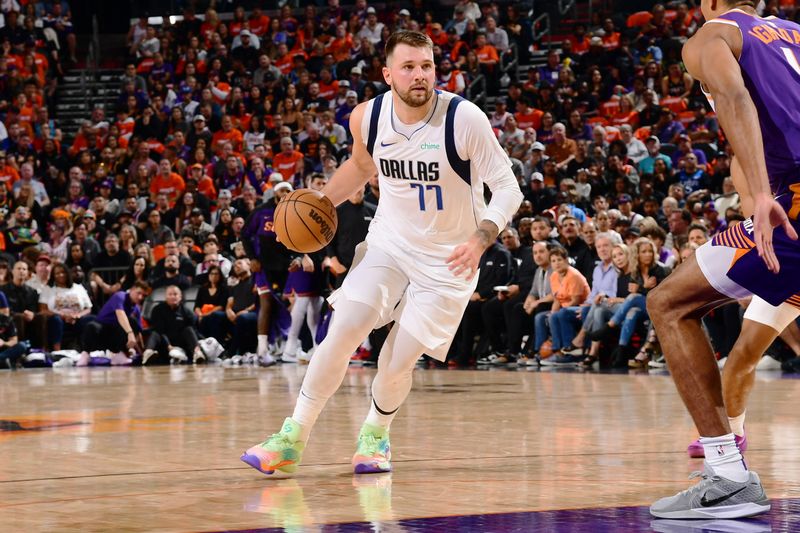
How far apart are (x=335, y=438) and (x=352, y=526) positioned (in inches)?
108

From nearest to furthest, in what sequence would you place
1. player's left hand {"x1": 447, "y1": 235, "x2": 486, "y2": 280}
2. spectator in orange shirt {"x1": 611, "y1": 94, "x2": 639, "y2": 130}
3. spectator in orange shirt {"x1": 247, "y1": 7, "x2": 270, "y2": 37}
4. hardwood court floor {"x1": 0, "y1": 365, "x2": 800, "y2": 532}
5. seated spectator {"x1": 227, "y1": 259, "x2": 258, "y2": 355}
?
hardwood court floor {"x1": 0, "y1": 365, "x2": 800, "y2": 532}, player's left hand {"x1": 447, "y1": 235, "x2": 486, "y2": 280}, seated spectator {"x1": 227, "y1": 259, "x2": 258, "y2": 355}, spectator in orange shirt {"x1": 611, "y1": 94, "x2": 639, "y2": 130}, spectator in orange shirt {"x1": 247, "y1": 7, "x2": 270, "y2": 37}

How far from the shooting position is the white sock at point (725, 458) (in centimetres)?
421

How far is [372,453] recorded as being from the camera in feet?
18.0

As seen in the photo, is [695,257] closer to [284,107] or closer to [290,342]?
[290,342]

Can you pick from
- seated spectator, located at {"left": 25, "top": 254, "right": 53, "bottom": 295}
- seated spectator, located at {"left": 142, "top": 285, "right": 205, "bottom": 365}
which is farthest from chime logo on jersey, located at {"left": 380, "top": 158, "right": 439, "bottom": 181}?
seated spectator, located at {"left": 25, "top": 254, "right": 53, "bottom": 295}

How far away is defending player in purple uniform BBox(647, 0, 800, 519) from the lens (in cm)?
410

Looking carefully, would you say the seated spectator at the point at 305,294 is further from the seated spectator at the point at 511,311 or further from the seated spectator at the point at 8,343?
the seated spectator at the point at 8,343

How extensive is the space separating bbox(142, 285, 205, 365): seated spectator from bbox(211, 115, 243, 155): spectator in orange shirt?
201 inches

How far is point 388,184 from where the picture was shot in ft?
18.8

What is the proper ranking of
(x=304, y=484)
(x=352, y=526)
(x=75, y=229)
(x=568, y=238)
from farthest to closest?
(x=75, y=229)
(x=568, y=238)
(x=304, y=484)
(x=352, y=526)

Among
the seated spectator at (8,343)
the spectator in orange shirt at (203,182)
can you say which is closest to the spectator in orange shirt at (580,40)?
the spectator in orange shirt at (203,182)

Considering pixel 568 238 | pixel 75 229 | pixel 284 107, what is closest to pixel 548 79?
pixel 284 107

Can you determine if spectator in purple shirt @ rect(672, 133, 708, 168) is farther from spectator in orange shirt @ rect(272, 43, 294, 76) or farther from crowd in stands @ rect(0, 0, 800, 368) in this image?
spectator in orange shirt @ rect(272, 43, 294, 76)

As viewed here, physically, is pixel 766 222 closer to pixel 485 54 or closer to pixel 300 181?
pixel 300 181
